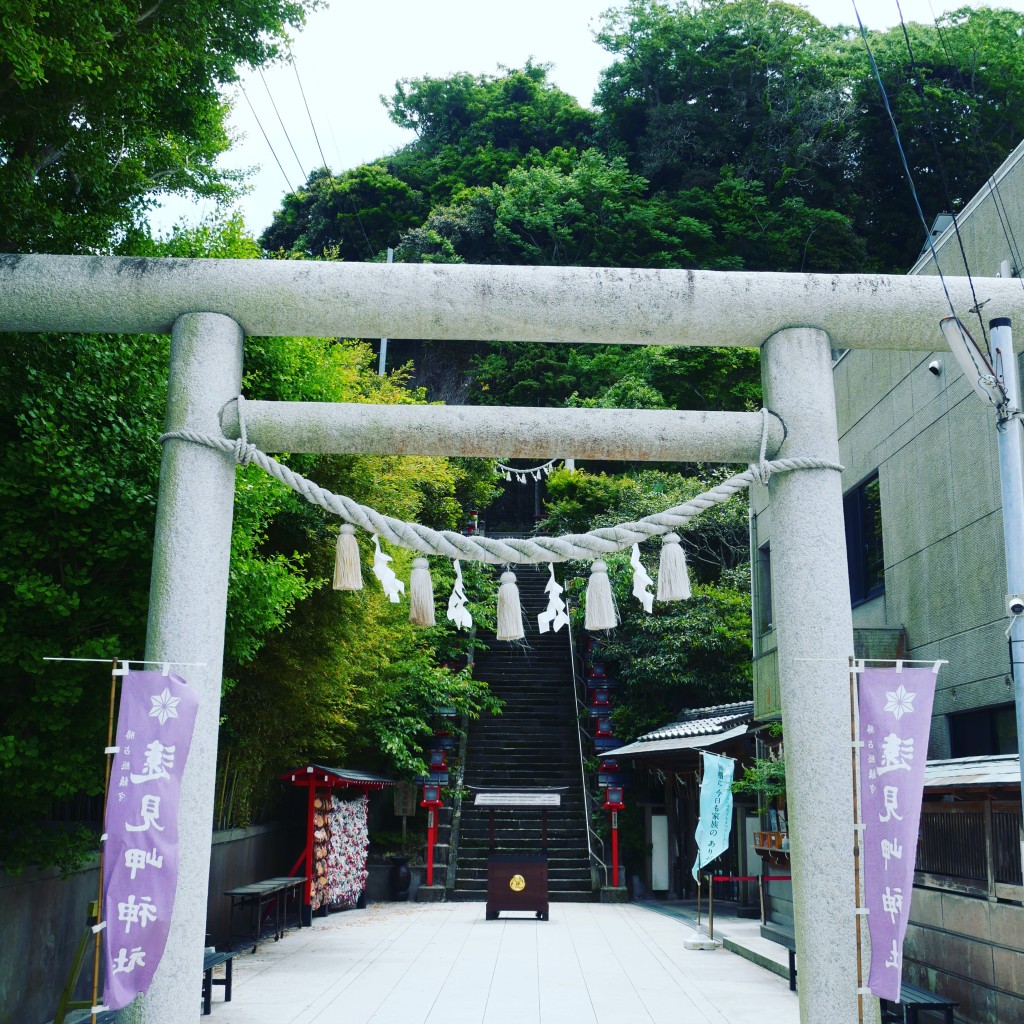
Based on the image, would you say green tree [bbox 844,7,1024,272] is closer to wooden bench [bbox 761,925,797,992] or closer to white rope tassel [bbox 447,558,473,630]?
wooden bench [bbox 761,925,797,992]

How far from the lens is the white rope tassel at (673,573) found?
5.45m

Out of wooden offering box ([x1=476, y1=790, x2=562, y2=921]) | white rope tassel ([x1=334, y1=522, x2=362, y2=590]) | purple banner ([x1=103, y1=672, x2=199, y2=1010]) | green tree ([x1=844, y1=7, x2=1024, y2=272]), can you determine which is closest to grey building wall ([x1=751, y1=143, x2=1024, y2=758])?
white rope tassel ([x1=334, y1=522, x2=362, y2=590])

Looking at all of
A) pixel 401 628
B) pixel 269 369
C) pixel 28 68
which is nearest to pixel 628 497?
pixel 401 628

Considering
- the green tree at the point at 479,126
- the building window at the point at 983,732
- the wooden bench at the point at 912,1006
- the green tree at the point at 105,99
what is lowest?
the wooden bench at the point at 912,1006

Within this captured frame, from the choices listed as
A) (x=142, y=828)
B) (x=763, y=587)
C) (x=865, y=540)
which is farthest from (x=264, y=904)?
(x=142, y=828)

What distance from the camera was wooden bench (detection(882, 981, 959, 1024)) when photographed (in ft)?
21.9

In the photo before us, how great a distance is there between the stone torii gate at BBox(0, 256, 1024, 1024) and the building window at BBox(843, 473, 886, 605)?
650 centimetres

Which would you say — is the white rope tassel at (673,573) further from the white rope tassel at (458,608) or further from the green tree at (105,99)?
the green tree at (105,99)

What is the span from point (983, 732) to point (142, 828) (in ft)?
24.2

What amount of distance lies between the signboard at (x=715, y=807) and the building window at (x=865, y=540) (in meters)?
2.53

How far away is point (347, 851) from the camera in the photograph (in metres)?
15.9

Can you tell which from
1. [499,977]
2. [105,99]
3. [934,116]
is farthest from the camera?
Answer: [934,116]

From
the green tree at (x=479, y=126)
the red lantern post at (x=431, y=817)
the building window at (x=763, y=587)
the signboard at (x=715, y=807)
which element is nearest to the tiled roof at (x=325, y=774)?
the red lantern post at (x=431, y=817)

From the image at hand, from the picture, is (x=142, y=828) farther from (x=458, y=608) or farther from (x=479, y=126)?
(x=479, y=126)
